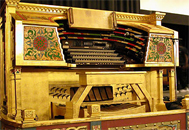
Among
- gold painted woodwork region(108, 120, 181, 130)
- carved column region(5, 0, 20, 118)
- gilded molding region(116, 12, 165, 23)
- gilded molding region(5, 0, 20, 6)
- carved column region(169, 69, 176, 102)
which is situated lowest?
gold painted woodwork region(108, 120, 181, 130)

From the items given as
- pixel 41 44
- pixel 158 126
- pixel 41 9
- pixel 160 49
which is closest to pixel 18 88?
pixel 41 44

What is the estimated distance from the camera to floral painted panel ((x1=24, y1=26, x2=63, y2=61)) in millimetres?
3605

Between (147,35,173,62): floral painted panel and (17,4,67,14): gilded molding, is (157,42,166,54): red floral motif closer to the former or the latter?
(147,35,173,62): floral painted panel

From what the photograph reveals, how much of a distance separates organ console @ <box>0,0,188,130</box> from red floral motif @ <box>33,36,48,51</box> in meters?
A: 0.01

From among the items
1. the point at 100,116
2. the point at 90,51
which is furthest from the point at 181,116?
the point at 90,51

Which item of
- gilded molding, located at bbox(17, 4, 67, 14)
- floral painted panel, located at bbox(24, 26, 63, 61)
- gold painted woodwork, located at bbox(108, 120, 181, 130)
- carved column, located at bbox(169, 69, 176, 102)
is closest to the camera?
gold painted woodwork, located at bbox(108, 120, 181, 130)

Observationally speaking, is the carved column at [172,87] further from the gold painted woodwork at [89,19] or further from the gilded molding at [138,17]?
the gold painted woodwork at [89,19]

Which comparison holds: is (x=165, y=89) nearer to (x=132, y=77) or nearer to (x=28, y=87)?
(x=132, y=77)

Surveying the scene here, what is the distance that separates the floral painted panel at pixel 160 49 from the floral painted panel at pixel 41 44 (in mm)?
1514

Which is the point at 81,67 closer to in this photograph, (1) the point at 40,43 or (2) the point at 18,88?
(1) the point at 40,43

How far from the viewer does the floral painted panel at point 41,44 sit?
3.61m

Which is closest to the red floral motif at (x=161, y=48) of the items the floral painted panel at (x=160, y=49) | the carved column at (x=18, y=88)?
the floral painted panel at (x=160, y=49)

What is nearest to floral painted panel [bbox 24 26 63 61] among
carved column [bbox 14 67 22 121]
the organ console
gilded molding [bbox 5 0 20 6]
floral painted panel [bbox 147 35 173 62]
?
the organ console

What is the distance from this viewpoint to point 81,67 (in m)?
4.11
